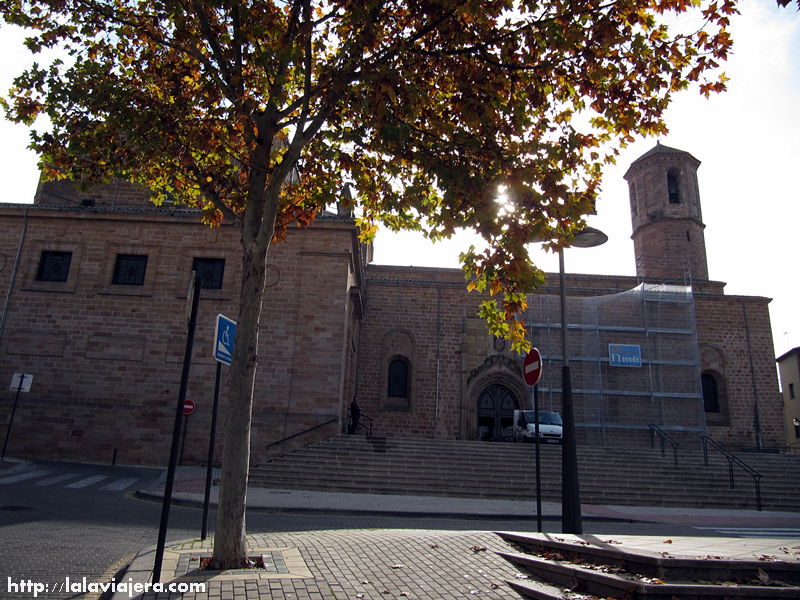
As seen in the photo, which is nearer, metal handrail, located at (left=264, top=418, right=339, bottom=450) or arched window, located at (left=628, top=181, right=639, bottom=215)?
metal handrail, located at (left=264, top=418, right=339, bottom=450)

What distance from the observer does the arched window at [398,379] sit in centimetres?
2670

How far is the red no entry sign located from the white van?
12.6 metres

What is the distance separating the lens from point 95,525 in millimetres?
8023

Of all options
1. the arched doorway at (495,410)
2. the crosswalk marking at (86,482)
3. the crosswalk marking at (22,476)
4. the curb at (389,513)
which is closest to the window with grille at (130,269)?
the crosswalk marking at (22,476)

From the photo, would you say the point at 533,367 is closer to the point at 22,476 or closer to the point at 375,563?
the point at 375,563

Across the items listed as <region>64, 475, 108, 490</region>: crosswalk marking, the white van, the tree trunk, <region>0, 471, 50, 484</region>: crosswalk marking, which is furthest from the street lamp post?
the white van

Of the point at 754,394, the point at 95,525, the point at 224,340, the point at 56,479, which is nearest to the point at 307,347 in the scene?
the point at 56,479

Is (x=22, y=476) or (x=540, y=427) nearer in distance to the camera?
(x=22, y=476)

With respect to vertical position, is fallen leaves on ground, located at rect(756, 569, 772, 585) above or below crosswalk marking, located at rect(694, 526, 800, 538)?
above

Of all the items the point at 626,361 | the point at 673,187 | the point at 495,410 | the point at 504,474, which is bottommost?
the point at 504,474

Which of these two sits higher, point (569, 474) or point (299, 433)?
point (299, 433)

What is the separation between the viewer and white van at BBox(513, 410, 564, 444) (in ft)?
70.0

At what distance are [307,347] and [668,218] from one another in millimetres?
23442

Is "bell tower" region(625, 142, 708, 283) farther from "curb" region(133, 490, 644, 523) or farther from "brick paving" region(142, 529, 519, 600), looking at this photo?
"brick paving" region(142, 529, 519, 600)
